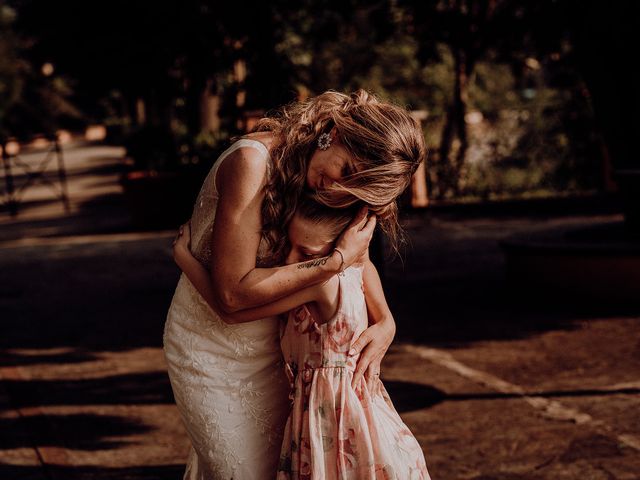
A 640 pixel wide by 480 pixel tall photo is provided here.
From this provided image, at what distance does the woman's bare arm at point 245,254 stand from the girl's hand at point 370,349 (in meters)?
0.23

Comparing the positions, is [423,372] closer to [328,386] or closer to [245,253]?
[328,386]

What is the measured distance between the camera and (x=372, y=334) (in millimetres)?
2684

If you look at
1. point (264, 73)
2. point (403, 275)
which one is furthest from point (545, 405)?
point (264, 73)

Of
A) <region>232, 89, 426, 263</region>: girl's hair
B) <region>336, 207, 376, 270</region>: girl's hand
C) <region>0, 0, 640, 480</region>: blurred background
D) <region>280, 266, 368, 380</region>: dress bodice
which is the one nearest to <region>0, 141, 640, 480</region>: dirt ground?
<region>0, 0, 640, 480</region>: blurred background

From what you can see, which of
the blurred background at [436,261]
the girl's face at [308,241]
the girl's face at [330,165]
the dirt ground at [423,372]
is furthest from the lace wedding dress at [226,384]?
the dirt ground at [423,372]

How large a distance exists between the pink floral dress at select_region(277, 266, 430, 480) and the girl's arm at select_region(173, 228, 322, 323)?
7 cm

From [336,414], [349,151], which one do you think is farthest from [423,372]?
[349,151]

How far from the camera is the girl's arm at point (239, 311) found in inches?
102

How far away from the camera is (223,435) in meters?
2.71

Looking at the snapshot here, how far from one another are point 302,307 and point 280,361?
238mm

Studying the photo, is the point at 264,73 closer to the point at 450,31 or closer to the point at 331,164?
the point at 450,31

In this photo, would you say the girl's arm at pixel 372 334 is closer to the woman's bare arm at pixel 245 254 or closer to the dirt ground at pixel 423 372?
the woman's bare arm at pixel 245 254

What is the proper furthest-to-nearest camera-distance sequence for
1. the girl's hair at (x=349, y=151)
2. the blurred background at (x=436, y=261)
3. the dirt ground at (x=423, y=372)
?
the blurred background at (x=436, y=261) < the dirt ground at (x=423, y=372) < the girl's hair at (x=349, y=151)

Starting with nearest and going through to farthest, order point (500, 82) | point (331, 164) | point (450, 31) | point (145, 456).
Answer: point (331, 164) < point (145, 456) < point (450, 31) < point (500, 82)
